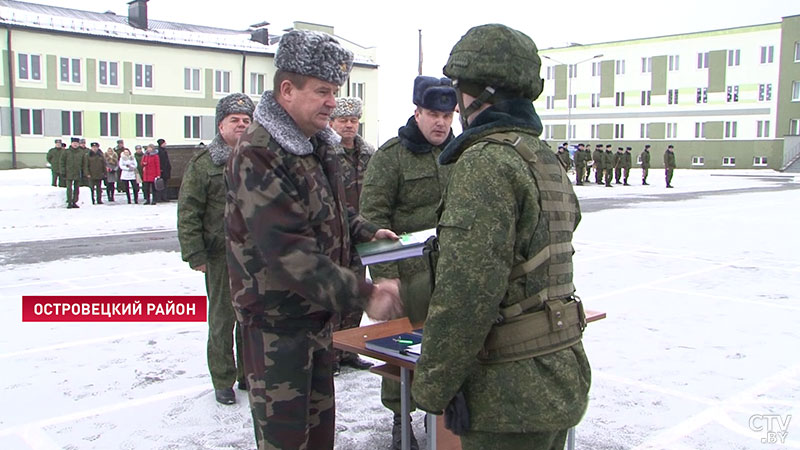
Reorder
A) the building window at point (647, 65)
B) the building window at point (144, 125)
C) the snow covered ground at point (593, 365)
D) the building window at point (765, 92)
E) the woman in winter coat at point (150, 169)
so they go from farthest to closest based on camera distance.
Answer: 1. the building window at point (647, 65)
2. the building window at point (765, 92)
3. the building window at point (144, 125)
4. the woman in winter coat at point (150, 169)
5. the snow covered ground at point (593, 365)

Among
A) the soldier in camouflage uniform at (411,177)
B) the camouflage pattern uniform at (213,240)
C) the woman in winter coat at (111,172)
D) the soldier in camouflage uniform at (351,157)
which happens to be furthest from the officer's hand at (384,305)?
the woman in winter coat at (111,172)

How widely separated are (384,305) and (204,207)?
8.11 ft

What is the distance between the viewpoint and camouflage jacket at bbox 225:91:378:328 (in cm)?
237

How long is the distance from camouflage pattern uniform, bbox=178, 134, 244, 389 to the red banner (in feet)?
8.93

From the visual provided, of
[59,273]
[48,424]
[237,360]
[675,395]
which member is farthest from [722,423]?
[59,273]

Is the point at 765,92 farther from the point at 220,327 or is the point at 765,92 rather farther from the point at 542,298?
the point at 542,298

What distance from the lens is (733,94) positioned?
194 feet

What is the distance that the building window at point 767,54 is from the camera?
56906 millimetres

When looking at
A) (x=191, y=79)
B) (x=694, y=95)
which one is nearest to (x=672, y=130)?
(x=694, y=95)

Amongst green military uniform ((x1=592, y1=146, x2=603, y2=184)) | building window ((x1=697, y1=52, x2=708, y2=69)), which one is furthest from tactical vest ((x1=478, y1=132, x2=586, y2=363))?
building window ((x1=697, y1=52, x2=708, y2=69))

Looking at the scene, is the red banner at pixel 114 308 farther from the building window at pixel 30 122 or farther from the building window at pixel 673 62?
the building window at pixel 673 62

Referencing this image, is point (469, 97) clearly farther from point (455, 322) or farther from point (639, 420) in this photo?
point (639, 420)

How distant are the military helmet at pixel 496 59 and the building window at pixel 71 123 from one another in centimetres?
4359

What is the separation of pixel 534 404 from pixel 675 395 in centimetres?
322
